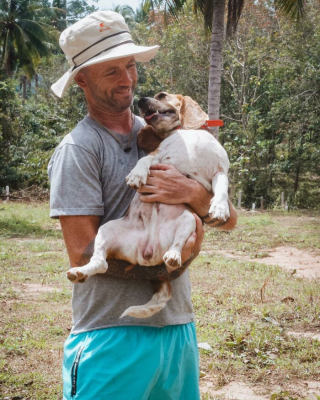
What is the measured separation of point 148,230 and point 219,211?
35cm

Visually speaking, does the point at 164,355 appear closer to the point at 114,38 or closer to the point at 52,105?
the point at 114,38

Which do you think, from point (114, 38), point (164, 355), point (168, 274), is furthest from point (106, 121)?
point (164, 355)

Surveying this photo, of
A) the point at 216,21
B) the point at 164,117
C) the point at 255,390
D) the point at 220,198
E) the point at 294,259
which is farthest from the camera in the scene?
the point at 216,21

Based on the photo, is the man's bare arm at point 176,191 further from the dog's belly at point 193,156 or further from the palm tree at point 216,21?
the palm tree at point 216,21

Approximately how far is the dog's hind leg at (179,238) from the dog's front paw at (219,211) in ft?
0.33

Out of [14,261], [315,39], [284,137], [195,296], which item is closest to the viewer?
[195,296]

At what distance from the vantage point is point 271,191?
2522 cm

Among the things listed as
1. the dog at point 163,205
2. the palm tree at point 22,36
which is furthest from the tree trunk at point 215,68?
the palm tree at point 22,36

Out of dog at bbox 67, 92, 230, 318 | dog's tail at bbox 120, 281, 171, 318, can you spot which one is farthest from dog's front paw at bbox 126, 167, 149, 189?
dog's tail at bbox 120, 281, 171, 318

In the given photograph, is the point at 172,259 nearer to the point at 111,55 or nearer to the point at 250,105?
the point at 111,55

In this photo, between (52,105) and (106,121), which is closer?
(106,121)

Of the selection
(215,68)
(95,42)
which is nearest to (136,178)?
(95,42)

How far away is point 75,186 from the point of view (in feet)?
7.88

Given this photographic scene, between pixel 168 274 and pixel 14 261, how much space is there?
27.0ft
